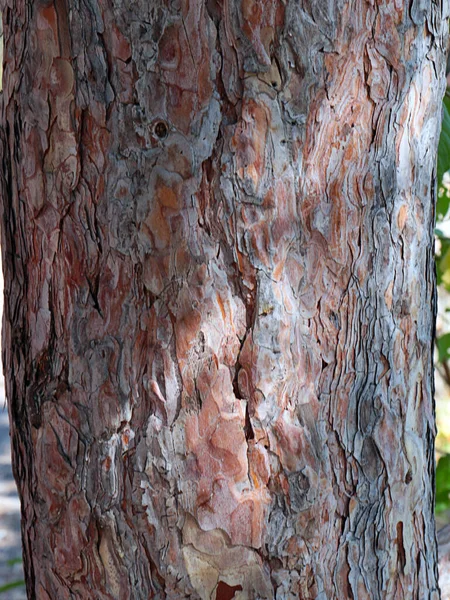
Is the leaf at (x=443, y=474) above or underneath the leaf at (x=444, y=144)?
underneath

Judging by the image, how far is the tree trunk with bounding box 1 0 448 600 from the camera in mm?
839

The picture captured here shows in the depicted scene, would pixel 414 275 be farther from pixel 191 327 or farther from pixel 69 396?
pixel 69 396

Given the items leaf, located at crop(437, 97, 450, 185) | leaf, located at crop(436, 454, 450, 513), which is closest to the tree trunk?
leaf, located at crop(437, 97, 450, 185)

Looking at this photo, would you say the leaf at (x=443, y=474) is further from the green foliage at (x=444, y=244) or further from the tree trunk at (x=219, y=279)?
the tree trunk at (x=219, y=279)

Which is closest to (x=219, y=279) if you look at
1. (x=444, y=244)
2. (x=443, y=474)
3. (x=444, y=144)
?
(x=444, y=144)

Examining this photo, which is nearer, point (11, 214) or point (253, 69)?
point (253, 69)

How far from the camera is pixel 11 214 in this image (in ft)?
3.15

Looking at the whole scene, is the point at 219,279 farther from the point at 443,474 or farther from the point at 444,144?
the point at 443,474

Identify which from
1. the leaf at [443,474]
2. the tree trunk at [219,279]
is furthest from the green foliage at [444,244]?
the tree trunk at [219,279]

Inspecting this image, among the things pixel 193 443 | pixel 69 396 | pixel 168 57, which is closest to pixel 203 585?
pixel 193 443

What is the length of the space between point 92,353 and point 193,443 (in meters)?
0.18

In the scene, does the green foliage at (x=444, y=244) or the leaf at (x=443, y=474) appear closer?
the green foliage at (x=444, y=244)

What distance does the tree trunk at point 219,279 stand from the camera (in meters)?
0.84

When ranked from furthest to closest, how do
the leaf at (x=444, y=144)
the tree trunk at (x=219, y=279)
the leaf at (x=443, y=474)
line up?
the leaf at (x=443, y=474) < the leaf at (x=444, y=144) < the tree trunk at (x=219, y=279)
